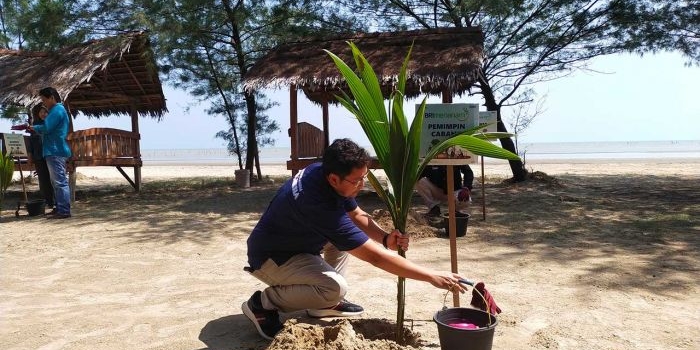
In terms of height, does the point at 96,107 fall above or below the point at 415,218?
above

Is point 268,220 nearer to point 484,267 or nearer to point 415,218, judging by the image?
Result: point 484,267

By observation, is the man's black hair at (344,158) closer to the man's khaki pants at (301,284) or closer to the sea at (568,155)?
the man's khaki pants at (301,284)

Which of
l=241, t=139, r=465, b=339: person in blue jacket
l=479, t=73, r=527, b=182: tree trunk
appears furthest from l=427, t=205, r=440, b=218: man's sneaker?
l=479, t=73, r=527, b=182: tree trunk

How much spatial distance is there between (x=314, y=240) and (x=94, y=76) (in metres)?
9.27

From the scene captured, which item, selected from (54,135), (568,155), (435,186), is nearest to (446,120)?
(435,186)

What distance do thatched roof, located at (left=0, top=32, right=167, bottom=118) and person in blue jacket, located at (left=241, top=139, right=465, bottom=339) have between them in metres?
7.05

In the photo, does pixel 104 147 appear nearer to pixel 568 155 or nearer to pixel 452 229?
pixel 452 229

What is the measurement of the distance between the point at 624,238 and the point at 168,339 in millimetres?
4396

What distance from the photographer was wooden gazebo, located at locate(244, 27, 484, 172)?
7.46 m

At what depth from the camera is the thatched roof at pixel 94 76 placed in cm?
842

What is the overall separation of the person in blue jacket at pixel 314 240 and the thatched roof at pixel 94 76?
705 centimetres

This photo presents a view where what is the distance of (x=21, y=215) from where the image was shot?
716 cm

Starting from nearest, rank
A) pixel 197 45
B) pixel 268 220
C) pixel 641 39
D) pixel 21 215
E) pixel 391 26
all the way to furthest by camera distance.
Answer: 1. pixel 268 220
2. pixel 21 215
3. pixel 641 39
4. pixel 391 26
5. pixel 197 45

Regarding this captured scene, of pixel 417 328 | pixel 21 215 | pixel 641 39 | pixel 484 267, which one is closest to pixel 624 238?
pixel 484 267
